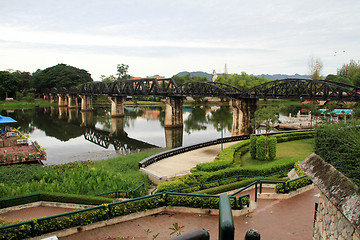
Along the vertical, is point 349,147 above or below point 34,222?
above

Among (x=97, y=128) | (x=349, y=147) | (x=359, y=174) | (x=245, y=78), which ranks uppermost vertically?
(x=245, y=78)

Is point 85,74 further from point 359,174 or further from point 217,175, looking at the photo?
point 359,174

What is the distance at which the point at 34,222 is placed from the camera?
31.0 ft

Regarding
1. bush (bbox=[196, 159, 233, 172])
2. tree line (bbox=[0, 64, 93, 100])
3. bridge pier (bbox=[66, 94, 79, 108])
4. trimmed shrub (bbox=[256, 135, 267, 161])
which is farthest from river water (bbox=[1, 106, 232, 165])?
tree line (bbox=[0, 64, 93, 100])

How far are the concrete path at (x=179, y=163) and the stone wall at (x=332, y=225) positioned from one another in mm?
13769

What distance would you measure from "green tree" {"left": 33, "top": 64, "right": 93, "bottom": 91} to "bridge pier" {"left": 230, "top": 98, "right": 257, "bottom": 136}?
94548 mm

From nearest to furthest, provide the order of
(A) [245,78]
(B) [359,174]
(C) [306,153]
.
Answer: (B) [359,174], (C) [306,153], (A) [245,78]

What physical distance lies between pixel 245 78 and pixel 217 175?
115m

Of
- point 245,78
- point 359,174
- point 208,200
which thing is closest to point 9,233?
point 208,200

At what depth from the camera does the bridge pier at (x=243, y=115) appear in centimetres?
5128

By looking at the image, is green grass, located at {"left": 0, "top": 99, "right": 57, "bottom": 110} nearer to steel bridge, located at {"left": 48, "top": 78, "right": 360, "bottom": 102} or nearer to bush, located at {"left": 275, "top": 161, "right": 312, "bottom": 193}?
steel bridge, located at {"left": 48, "top": 78, "right": 360, "bottom": 102}

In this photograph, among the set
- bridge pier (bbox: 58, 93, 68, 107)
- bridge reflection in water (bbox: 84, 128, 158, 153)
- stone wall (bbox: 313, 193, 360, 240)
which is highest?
bridge pier (bbox: 58, 93, 68, 107)

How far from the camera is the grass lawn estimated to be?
86.8 ft

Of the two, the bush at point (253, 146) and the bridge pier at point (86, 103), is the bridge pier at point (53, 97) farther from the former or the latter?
the bush at point (253, 146)
